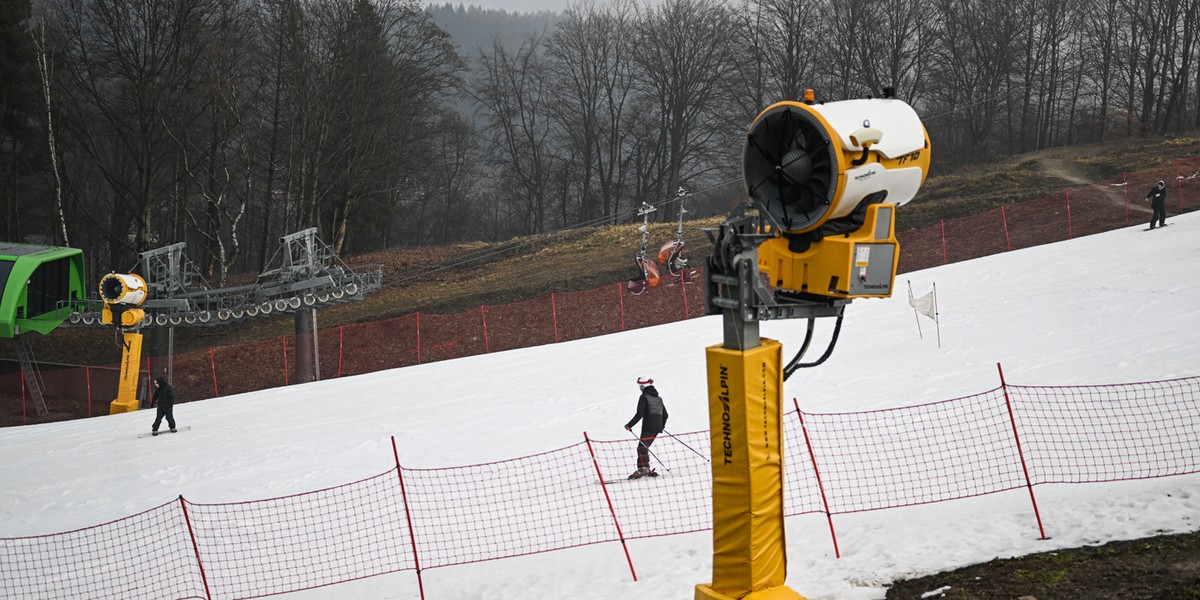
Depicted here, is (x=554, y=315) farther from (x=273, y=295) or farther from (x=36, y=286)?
(x=36, y=286)

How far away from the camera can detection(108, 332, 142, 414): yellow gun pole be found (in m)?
23.1

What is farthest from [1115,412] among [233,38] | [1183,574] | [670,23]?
[670,23]

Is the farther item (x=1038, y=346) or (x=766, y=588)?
(x=1038, y=346)

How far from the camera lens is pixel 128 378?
23.1 meters

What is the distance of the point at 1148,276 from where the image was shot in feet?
59.6

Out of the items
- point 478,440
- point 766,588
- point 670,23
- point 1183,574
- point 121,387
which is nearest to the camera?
point 766,588

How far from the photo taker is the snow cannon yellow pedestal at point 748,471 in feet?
18.7

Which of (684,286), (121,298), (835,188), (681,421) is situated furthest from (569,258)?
(835,188)

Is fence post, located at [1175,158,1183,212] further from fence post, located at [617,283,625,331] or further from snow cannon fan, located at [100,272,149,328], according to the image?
snow cannon fan, located at [100,272,149,328]

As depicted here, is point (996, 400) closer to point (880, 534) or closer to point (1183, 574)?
point (880, 534)

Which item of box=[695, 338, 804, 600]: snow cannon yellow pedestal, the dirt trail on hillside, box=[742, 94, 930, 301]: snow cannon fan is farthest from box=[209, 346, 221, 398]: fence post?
the dirt trail on hillside

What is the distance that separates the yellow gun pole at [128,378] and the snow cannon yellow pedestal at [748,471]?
2138 cm

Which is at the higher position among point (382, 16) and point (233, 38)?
point (382, 16)

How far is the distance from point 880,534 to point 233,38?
36740 millimetres
